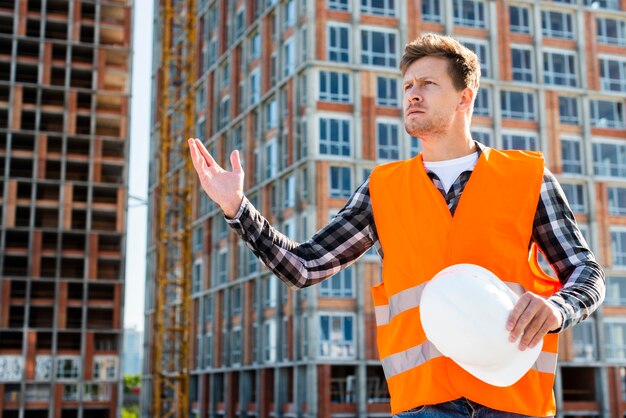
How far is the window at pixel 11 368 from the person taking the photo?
65.5m

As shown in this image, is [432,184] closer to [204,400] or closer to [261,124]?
[261,124]

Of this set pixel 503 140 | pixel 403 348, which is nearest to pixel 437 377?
pixel 403 348

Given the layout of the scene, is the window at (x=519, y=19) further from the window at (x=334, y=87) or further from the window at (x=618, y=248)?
Result: the window at (x=618, y=248)

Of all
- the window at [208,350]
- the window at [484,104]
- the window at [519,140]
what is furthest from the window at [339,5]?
the window at [208,350]

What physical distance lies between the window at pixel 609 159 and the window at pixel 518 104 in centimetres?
423

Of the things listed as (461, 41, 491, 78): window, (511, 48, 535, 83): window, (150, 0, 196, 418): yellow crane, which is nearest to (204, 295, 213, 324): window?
(150, 0, 196, 418): yellow crane

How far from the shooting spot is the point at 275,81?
178ft

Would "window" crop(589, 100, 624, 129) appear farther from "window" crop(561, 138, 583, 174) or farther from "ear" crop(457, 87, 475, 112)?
"ear" crop(457, 87, 475, 112)

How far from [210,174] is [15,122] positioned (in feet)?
232

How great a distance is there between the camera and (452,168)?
11.5ft

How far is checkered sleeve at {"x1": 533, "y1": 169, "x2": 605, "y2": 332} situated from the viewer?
3180 mm

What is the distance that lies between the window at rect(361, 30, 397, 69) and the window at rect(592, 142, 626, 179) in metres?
12.9

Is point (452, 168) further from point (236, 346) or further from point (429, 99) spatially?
point (236, 346)

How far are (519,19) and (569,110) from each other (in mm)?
6077
